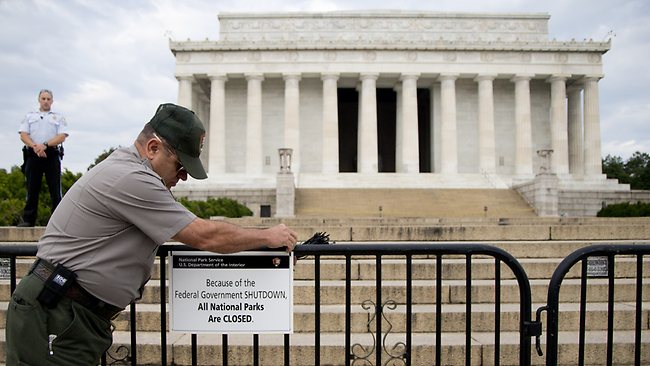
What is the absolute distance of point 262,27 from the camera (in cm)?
4753

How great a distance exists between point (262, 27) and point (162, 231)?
46855 mm

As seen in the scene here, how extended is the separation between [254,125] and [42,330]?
1641 inches

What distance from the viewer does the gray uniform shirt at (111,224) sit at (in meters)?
3.12

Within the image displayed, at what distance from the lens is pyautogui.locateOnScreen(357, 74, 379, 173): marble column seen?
43.3 m

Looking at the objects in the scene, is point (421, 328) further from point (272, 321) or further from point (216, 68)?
point (216, 68)

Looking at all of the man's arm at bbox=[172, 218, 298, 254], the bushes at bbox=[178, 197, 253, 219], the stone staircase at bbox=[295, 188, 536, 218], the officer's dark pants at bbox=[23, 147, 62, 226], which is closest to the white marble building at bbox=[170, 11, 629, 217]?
the stone staircase at bbox=[295, 188, 536, 218]

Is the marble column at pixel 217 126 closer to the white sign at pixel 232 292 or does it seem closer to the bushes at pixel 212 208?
the bushes at pixel 212 208

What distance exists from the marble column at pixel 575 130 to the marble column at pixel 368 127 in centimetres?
1787

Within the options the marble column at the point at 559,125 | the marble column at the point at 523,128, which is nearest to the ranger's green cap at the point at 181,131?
the marble column at the point at 523,128

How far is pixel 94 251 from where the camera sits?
317 centimetres

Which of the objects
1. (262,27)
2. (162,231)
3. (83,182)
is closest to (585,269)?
(162,231)

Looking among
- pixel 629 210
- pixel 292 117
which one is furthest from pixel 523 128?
pixel 292 117

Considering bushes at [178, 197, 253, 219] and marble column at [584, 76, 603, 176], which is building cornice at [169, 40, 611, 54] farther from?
bushes at [178, 197, 253, 219]

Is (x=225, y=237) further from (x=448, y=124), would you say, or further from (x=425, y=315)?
(x=448, y=124)
